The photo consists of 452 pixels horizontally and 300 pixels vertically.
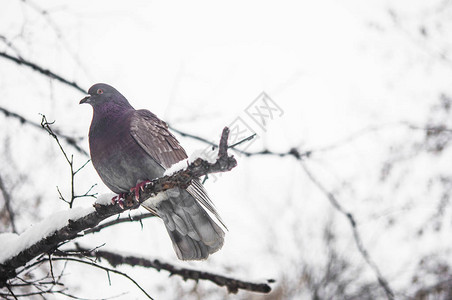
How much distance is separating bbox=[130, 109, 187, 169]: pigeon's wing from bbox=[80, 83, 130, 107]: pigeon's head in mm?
297

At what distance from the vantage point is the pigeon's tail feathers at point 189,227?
3586 millimetres

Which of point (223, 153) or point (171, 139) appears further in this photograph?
point (171, 139)

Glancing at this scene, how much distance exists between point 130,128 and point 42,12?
170cm

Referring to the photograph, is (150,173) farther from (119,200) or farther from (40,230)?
(40,230)

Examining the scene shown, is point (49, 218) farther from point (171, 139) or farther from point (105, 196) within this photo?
point (171, 139)

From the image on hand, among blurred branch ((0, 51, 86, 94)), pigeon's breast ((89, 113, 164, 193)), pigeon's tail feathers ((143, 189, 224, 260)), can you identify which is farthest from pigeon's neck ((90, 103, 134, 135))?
pigeon's tail feathers ((143, 189, 224, 260))

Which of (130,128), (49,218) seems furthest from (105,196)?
(130,128)

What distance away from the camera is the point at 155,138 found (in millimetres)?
3812

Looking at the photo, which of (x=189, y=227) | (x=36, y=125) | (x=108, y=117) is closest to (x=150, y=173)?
(x=189, y=227)

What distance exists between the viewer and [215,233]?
11.7ft

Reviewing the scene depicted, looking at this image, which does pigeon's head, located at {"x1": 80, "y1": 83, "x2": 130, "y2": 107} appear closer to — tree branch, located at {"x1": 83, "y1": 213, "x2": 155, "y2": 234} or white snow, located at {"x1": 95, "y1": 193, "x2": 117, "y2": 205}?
tree branch, located at {"x1": 83, "y1": 213, "x2": 155, "y2": 234}

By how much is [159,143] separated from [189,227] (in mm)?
809

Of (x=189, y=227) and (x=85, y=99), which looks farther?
(x=85, y=99)

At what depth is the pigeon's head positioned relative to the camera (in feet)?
13.5
